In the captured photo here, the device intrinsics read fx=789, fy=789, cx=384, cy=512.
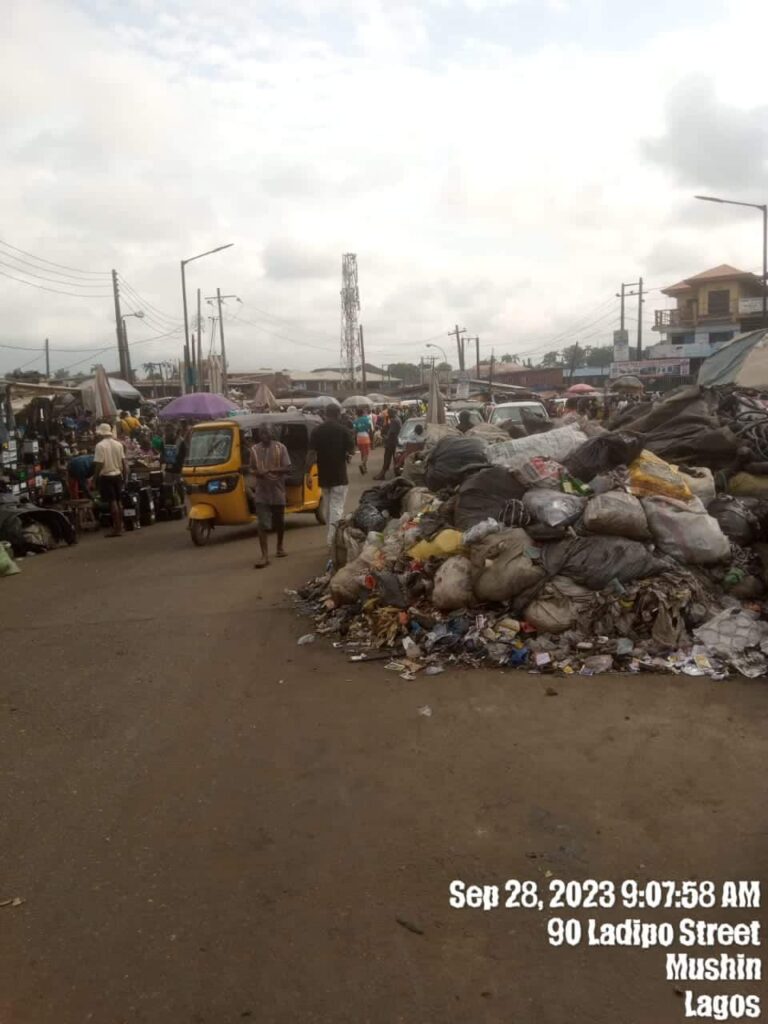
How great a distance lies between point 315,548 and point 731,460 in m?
5.17

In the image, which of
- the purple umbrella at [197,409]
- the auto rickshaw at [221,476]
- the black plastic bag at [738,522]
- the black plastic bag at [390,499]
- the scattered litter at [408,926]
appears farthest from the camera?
the purple umbrella at [197,409]

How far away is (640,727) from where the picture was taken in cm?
447

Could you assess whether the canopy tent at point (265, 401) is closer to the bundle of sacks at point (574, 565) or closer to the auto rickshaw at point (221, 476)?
the auto rickshaw at point (221, 476)

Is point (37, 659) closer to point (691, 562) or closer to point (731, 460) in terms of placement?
point (691, 562)

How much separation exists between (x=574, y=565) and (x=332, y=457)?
4.18 meters

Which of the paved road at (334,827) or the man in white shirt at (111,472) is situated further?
the man in white shirt at (111,472)

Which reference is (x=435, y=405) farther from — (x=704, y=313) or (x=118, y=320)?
(x=704, y=313)

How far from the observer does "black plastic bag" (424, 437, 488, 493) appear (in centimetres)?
831

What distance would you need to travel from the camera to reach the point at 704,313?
172 ft

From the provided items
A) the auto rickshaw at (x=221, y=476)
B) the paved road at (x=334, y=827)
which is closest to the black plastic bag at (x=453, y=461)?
the paved road at (x=334, y=827)

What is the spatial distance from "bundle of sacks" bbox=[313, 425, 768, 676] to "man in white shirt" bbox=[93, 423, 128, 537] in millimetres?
6243

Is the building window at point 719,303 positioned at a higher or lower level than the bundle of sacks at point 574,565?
higher

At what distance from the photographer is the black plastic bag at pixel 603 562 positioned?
595 centimetres

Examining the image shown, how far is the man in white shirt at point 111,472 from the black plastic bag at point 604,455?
299 inches
